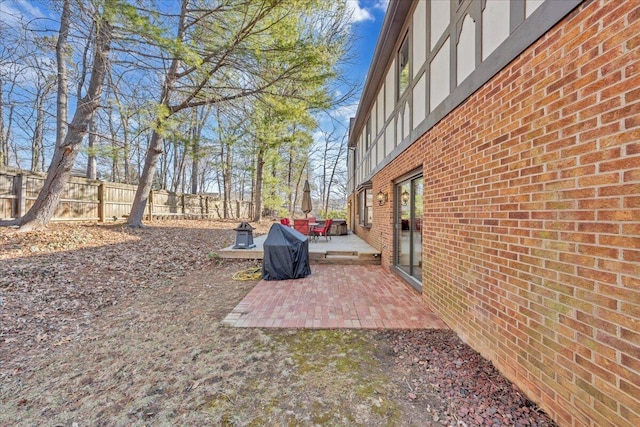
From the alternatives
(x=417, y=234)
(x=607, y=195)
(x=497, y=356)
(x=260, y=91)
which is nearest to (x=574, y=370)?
(x=497, y=356)

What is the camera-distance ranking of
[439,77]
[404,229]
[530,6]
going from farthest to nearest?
[404,229], [439,77], [530,6]

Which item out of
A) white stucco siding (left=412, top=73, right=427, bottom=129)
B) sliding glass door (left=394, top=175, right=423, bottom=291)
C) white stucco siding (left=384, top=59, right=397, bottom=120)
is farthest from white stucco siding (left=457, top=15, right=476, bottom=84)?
white stucco siding (left=384, top=59, right=397, bottom=120)

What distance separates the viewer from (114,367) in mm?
2566

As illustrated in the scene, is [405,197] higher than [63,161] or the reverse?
the reverse

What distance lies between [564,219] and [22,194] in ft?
38.7

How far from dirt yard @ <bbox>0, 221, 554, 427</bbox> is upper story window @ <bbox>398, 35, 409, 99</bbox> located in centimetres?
480

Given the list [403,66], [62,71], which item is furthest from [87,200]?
[403,66]

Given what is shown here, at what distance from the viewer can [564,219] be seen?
1819 millimetres

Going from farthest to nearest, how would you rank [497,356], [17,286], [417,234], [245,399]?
[417,234]
[17,286]
[497,356]
[245,399]

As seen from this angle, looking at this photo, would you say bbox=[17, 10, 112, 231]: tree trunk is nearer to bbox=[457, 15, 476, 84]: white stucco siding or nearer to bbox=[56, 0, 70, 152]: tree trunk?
bbox=[56, 0, 70, 152]: tree trunk

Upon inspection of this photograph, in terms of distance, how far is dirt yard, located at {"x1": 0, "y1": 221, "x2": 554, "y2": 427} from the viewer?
78.3 inches

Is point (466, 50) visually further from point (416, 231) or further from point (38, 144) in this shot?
point (38, 144)

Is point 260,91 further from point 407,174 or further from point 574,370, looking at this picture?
point 574,370

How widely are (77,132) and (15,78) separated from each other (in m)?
1.73
